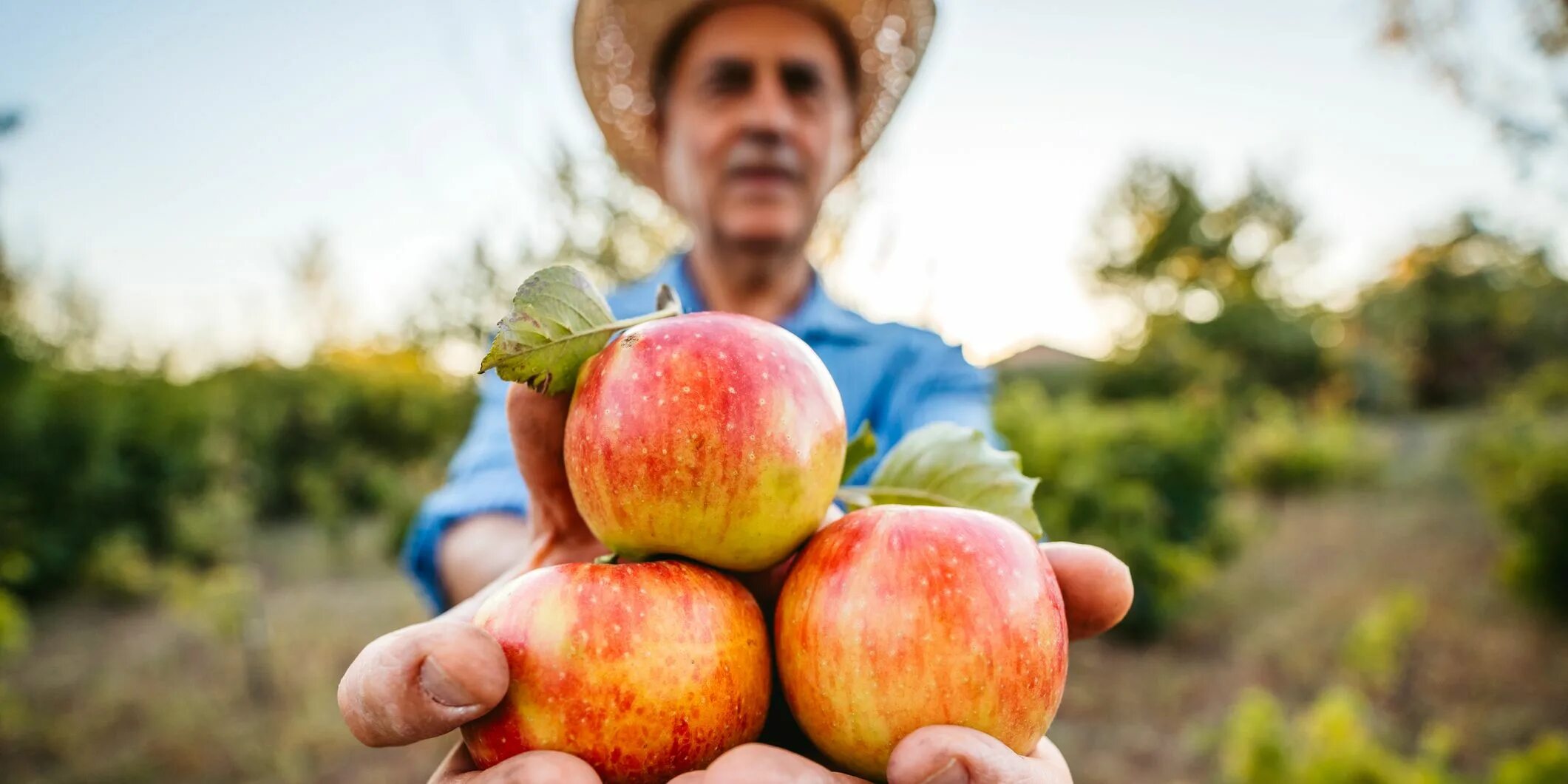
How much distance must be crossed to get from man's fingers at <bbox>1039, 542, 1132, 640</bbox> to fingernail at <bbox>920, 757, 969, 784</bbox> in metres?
0.42

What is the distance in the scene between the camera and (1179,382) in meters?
19.9

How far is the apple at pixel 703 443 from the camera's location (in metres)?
1.09

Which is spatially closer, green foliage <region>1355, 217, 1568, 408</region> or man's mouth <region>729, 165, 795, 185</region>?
man's mouth <region>729, 165, 795, 185</region>

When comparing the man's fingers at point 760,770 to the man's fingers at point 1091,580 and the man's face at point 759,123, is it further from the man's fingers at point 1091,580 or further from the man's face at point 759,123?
the man's face at point 759,123

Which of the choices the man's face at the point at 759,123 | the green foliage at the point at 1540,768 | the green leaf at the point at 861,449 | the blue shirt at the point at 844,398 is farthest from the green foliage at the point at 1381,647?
the green leaf at the point at 861,449

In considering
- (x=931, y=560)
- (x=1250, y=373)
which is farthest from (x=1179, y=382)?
(x=931, y=560)

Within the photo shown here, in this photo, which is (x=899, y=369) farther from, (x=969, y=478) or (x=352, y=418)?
(x=352, y=418)

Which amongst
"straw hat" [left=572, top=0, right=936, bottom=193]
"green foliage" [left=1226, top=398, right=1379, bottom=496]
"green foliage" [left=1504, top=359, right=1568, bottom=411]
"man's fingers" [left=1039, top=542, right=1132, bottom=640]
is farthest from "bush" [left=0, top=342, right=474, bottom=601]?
"green foliage" [left=1504, top=359, right=1568, bottom=411]

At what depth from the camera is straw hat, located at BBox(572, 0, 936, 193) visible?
293 centimetres

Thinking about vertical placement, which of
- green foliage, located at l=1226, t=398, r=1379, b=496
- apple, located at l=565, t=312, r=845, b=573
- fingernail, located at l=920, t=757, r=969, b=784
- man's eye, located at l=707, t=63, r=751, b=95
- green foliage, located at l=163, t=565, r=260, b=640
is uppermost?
man's eye, located at l=707, t=63, r=751, b=95

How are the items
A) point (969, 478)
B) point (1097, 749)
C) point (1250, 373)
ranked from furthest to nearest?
point (1250, 373), point (1097, 749), point (969, 478)

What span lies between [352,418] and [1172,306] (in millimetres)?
32143

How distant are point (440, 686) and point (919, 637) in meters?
0.54

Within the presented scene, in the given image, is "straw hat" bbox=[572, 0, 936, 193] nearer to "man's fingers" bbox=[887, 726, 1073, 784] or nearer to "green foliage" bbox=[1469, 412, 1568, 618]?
"man's fingers" bbox=[887, 726, 1073, 784]
